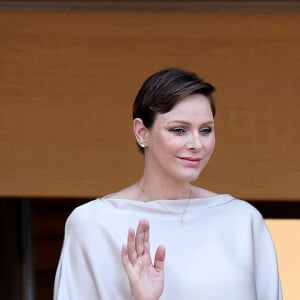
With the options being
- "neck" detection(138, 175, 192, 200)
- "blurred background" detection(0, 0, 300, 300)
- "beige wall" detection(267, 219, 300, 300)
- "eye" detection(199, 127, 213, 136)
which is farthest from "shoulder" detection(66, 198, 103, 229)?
"blurred background" detection(0, 0, 300, 300)

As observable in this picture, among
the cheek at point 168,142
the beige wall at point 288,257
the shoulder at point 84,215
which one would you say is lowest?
the beige wall at point 288,257

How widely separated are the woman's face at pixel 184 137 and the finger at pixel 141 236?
0.72ft

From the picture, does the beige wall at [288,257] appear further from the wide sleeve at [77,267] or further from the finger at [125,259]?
the finger at [125,259]

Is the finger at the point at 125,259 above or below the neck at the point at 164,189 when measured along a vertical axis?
below

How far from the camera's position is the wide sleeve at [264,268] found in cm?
322

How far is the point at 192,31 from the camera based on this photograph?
5.15 meters

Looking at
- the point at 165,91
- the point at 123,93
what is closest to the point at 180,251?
the point at 165,91

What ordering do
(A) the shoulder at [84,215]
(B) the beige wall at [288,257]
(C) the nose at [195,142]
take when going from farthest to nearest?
(B) the beige wall at [288,257] < (A) the shoulder at [84,215] < (C) the nose at [195,142]

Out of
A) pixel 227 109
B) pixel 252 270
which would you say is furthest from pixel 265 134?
pixel 252 270

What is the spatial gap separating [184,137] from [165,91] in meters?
0.13

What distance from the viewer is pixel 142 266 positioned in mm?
2986

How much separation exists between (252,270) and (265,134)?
206 cm

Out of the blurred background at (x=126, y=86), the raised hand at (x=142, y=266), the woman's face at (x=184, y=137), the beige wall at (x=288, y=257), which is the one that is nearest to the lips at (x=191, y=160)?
the woman's face at (x=184, y=137)

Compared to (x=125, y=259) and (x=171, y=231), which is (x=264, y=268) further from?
(x=125, y=259)
